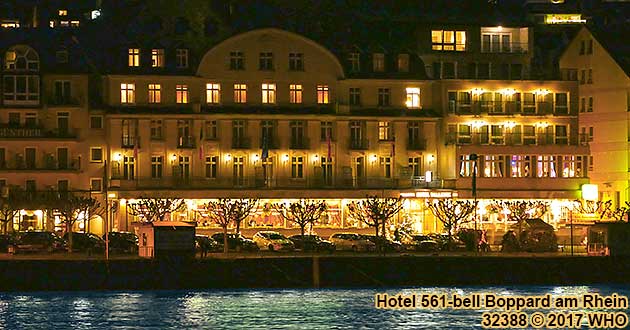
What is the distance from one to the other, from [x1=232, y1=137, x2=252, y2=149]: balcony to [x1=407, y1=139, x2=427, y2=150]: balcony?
12460mm

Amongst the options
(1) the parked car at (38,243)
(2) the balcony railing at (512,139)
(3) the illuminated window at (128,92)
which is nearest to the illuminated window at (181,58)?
(3) the illuminated window at (128,92)

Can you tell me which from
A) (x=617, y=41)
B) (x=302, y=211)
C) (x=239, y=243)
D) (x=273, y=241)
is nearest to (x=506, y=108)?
(x=617, y=41)

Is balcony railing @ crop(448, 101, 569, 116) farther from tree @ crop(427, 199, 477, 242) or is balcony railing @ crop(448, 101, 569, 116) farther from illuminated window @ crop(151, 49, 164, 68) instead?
illuminated window @ crop(151, 49, 164, 68)

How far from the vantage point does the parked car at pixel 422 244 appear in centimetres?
11931

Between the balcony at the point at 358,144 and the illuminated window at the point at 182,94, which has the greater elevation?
the illuminated window at the point at 182,94

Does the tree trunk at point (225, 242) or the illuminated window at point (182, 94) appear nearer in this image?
the tree trunk at point (225, 242)

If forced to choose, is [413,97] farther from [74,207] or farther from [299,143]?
[74,207]

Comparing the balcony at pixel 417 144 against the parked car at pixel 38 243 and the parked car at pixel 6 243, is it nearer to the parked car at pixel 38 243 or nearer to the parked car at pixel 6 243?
the parked car at pixel 38 243

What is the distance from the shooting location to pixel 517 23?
459ft

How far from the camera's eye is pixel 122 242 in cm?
11538

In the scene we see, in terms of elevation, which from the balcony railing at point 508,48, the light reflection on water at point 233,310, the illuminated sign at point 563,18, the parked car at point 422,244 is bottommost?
the light reflection on water at point 233,310

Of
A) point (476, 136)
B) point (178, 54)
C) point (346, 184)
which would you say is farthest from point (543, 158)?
point (178, 54)

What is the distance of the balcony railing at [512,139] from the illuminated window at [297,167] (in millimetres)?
11644

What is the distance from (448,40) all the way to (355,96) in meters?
9.42
